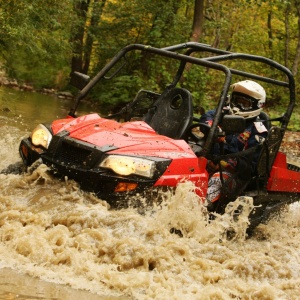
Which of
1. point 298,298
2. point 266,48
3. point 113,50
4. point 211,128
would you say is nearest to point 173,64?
point 113,50

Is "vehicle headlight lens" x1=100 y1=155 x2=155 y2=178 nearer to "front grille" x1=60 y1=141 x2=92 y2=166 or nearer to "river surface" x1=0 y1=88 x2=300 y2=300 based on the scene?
"front grille" x1=60 y1=141 x2=92 y2=166

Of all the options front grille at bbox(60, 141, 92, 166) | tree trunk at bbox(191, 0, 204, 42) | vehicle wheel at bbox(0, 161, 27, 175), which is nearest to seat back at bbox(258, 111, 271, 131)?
front grille at bbox(60, 141, 92, 166)

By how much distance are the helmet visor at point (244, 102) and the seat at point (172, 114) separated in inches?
24.5

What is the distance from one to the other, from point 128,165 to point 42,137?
966mm

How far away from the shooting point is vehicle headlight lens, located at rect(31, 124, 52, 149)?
17.3ft

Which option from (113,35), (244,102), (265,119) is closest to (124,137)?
(244,102)

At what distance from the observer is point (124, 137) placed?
5254mm

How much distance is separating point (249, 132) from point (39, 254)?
3402mm

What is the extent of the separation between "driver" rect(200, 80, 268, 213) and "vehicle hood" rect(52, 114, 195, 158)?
1.91 ft

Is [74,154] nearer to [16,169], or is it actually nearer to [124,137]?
[124,137]

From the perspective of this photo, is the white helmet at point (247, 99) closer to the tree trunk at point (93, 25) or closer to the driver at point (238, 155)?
the driver at point (238, 155)

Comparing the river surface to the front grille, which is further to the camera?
the front grille

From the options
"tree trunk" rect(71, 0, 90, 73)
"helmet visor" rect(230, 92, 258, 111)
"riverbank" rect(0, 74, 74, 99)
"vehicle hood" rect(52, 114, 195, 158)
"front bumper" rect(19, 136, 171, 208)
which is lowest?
"riverbank" rect(0, 74, 74, 99)

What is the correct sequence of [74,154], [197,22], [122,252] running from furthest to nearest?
[197,22] < [74,154] < [122,252]
